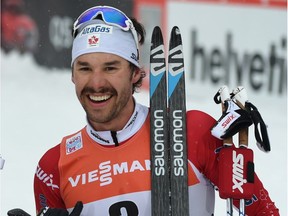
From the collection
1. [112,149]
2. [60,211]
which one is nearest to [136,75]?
[112,149]

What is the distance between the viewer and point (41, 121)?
10719mm

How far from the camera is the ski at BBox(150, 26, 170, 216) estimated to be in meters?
3.83

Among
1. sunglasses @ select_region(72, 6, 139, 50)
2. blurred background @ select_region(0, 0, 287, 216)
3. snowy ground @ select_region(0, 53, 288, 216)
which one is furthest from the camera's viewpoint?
blurred background @ select_region(0, 0, 287, 216)

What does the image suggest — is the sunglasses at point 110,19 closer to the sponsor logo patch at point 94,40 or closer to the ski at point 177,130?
the sponsor logo patch at point 94,40

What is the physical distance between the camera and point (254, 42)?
10852 millimetres

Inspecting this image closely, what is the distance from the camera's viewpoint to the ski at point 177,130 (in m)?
3.82

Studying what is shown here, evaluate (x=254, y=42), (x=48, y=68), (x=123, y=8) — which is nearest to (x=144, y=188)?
(x=254, y=42)

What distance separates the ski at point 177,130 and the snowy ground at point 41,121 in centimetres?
286

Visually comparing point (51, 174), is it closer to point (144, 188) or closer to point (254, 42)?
point (144, 188)

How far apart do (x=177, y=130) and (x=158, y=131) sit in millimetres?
102

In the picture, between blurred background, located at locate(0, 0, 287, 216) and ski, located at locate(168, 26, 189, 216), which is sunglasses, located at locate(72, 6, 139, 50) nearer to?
ski, located at locate(168, 26, 189, 216)

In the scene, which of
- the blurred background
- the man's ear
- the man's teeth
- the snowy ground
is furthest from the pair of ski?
the blurred background

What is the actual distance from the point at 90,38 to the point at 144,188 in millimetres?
803

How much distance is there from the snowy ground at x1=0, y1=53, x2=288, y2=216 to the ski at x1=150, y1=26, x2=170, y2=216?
286 centimetres
